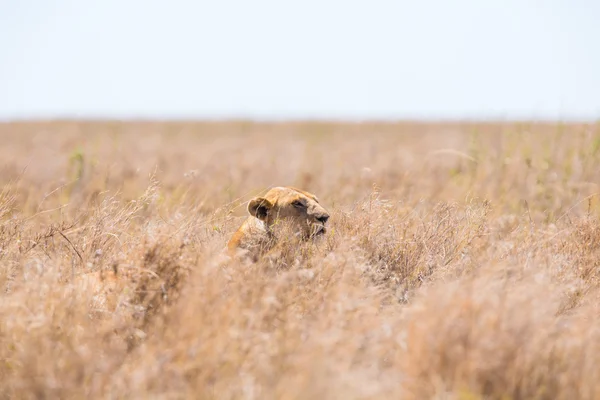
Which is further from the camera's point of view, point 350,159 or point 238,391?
point 350,159

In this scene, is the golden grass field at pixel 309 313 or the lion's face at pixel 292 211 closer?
the golden grass field at pixel 309 313

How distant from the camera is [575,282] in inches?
185

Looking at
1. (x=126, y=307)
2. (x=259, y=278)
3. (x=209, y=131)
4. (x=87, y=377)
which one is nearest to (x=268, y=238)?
(x=259, y=278)

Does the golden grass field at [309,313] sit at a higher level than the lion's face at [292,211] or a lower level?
lower

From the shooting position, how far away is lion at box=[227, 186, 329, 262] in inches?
215

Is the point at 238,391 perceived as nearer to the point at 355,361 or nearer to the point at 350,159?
the point at 355,361

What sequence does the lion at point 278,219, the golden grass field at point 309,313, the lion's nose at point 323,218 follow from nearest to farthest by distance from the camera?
the golden grass field at point 309,313 → the lion at point 278,219 → the lion's nose at point 323,218

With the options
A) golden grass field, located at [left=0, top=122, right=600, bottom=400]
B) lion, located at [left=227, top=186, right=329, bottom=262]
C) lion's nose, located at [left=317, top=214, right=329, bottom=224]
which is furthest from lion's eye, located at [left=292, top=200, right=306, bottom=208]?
golden grass field, located at [left=0, top=122, right=600, bottom=400]

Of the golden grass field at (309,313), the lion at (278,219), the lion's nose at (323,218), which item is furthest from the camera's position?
the lion's nose at (323,218)

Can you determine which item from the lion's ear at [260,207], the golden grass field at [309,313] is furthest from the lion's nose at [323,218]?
the lion's ear at [260,207]

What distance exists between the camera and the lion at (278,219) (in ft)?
17.9

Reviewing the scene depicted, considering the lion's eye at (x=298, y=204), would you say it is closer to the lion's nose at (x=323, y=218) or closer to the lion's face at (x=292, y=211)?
the lion's face at (x=292, y=211)

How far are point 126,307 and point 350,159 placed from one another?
15.1 meters

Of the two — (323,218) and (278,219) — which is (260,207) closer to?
(278,219)
